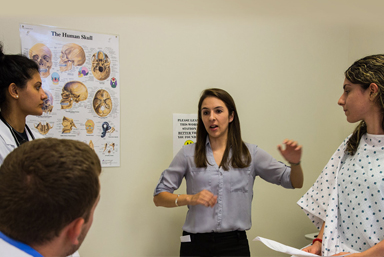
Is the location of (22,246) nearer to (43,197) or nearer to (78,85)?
(43,197)

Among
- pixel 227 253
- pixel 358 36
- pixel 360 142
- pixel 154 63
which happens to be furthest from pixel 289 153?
pixel 358 36

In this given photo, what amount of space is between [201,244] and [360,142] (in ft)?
3.37

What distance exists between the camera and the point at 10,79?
166 cm

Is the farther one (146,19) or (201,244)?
(146,19)

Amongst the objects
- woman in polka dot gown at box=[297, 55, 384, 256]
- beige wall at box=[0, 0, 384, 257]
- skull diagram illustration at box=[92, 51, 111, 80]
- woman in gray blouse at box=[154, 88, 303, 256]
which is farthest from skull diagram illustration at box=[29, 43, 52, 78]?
woman in polka dot gown at box=[297, 55, 384, 256]

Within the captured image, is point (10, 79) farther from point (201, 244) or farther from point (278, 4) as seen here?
point (278, 4)

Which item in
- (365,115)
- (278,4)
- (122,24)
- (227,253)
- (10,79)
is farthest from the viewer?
(278,4)

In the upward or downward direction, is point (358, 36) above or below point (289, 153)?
above

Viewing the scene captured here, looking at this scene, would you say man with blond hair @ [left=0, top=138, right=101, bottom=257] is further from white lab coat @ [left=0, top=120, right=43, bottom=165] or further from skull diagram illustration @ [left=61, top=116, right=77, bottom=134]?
skull diagram illustration @ [left=61, top=116, right=77, bottom=134]

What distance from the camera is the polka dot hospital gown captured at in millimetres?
1423

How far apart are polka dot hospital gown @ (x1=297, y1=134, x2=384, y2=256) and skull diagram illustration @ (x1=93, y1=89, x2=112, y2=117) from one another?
1.46 metres

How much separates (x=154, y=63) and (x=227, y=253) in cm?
138

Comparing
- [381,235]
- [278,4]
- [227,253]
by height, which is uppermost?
[278,4]

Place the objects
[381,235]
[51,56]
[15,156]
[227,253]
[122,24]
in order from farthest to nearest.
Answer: [122,24]
[51,56]
[227,253]
[381,235]
[15,156]
